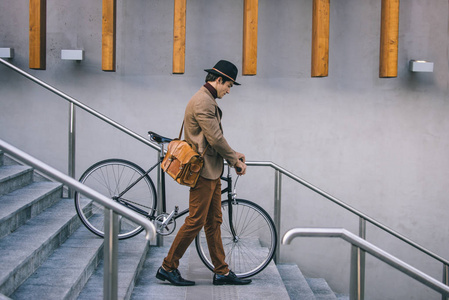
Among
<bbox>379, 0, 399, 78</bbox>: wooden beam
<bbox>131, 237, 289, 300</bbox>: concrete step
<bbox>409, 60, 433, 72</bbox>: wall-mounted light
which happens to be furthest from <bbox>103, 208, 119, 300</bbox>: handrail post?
<bbox>409, 60, 433, 72</bbox>: wall-mounted light

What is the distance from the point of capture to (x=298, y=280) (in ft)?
14.5

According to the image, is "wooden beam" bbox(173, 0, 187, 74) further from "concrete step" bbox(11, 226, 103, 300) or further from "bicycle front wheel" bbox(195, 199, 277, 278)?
"concrete step" bbox(11, 226, 103, 300)

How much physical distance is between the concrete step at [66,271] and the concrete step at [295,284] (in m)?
1.52

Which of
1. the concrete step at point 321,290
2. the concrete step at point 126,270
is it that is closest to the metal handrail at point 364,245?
→ the concrete step at point 126,270

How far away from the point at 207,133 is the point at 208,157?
188 mm

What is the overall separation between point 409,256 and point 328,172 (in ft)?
4.21

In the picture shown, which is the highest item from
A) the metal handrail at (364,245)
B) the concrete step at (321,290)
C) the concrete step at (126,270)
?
the metal handrail at (364,245)

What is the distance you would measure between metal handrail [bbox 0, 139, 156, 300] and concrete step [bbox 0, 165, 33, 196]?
1.70 m

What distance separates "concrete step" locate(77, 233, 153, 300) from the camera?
317cm

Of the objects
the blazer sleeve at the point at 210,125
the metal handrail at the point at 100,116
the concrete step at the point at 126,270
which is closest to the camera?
the concrete step at the point at 126,270

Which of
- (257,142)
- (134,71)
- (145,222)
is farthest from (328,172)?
(145,222)

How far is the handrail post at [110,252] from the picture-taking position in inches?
92.0

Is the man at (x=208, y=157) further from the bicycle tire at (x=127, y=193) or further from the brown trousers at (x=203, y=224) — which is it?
the bicycle tire at (x=127, y=193)

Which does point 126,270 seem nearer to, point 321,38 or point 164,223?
point 164,223
